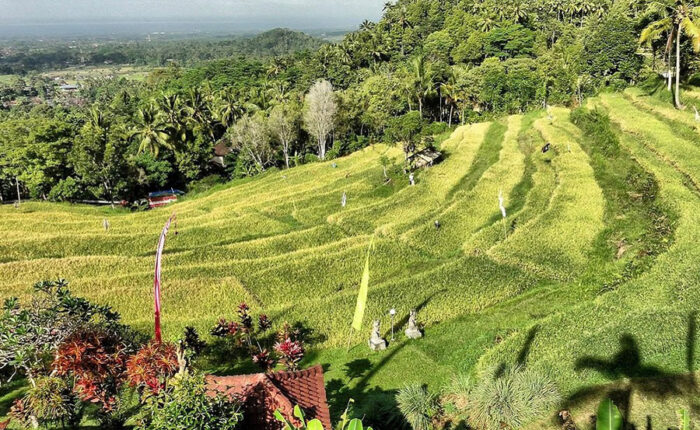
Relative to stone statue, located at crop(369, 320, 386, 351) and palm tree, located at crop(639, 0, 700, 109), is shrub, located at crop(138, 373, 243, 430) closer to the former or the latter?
stone statue, located at crop(369, 320, 386, 351)

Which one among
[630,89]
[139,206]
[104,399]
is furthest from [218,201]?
[630,89]

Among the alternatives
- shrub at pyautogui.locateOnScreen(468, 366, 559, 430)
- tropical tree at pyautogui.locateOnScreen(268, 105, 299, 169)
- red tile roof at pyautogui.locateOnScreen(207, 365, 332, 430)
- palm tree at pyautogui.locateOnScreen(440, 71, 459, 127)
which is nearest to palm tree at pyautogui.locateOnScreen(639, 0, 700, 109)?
palm tree at pyautogui.locateOnScreen(440, 71, 459, 127)

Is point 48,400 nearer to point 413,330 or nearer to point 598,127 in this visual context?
point 413,330

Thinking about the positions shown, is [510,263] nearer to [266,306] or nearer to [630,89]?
[266,306]

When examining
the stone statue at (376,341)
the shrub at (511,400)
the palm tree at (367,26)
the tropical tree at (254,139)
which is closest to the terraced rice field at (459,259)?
the stone statue at (376,341)

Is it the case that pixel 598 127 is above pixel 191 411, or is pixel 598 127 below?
above

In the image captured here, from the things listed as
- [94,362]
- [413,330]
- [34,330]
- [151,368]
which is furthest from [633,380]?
[34,330]
